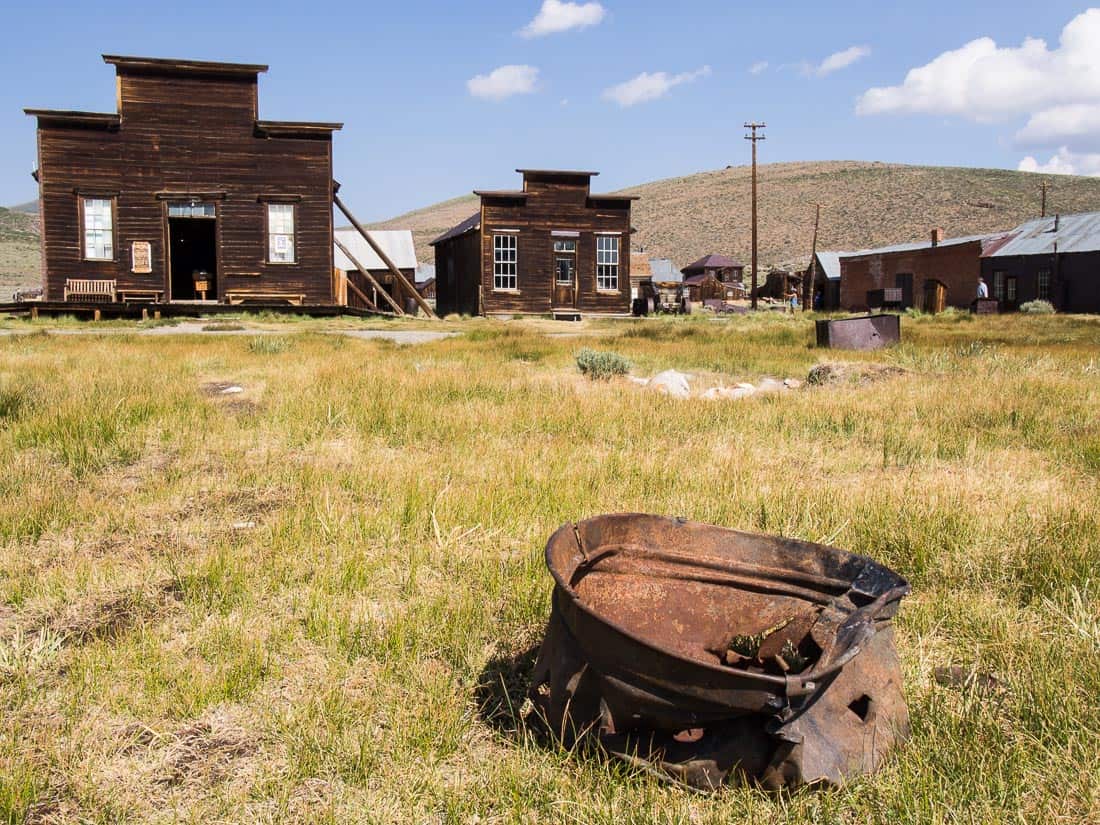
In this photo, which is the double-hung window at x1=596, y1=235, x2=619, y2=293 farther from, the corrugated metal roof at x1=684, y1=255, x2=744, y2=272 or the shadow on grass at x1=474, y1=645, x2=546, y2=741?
the corrugated metal roof at x1=684, y1=255, x2=744, y2=272

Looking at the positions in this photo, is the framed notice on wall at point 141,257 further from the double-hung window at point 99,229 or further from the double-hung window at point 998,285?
the double-hung window at point 998,285

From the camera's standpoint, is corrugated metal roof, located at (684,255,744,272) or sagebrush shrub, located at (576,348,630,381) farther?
corrugated metal roof, located at (684,255,744,272)

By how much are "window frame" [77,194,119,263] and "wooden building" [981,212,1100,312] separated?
117ft

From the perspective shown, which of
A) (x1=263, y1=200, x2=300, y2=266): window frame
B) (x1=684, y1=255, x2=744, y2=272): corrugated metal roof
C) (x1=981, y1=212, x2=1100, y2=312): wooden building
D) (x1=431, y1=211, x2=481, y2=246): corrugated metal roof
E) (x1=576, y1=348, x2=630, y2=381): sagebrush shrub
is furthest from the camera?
(x1=684, y1=255, x2=744, y2=272): corrugated metal roof

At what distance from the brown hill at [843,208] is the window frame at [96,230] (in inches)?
2669

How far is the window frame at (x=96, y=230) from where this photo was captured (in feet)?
78.6

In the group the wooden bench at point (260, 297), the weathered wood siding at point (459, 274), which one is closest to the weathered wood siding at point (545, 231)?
the weathered wood siding at point (459, 274)

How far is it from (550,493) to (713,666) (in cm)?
274

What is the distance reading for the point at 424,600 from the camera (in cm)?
343

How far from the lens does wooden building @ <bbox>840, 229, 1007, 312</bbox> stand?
41.3 meters

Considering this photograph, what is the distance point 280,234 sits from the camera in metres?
25.0

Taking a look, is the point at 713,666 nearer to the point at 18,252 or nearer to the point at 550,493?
the point at 550,493

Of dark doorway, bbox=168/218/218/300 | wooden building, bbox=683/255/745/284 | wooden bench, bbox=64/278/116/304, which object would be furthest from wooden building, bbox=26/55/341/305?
wooden building, bbox=683/255/745/284

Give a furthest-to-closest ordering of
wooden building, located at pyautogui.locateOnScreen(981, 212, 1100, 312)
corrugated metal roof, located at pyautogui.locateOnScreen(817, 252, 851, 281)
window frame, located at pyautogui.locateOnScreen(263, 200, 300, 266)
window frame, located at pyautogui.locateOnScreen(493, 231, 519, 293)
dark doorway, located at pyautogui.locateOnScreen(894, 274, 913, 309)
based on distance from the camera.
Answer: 1. corrugated metal roof, located at pyautogui.locateOnScreen(817, 252, 851, 281)
2. dark doorway, located at pyautogui.locateOnScreen(894, 274, 913, 309)
3. wooden building, located at pyautogui.locateOnScreen(981, 212, 1100, 312)
4. window frame, located at pyautogui.locateOnScreen(493, 231, 519, 293)
5. window frame, located at pyautogui.locateOnScreen(263, 200, 300, 266)
